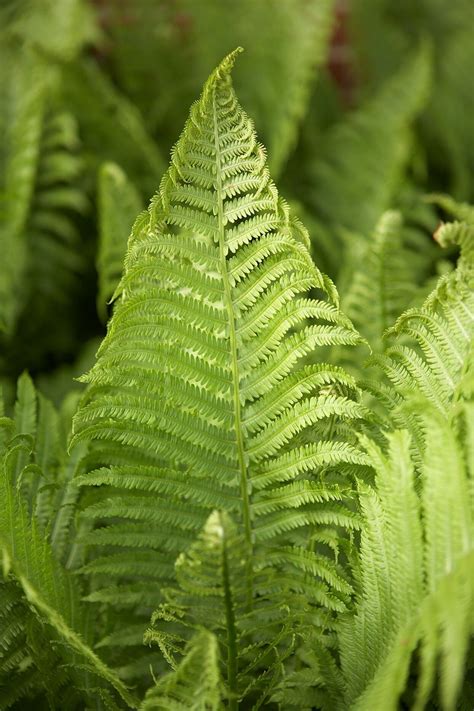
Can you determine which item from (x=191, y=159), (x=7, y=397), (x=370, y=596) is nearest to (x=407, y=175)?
(x=7, y=397)

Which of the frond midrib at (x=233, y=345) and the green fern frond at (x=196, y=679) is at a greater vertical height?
the frond midrib at (x=233, y=345)

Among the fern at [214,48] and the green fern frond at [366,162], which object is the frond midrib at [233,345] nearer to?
the green fern frond at [366,162]

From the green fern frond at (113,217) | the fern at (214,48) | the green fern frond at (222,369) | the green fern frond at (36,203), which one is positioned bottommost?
the green fern frond at (222,369)

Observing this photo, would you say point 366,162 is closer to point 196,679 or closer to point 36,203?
point 36,203

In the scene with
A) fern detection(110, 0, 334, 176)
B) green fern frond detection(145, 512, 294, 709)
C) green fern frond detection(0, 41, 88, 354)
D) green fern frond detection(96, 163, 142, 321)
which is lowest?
green fern frond detection(145, 512, 294, 709)

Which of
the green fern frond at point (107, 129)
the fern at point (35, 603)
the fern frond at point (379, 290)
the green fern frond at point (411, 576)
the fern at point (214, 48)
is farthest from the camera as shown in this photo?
the fern at point (214, 48)

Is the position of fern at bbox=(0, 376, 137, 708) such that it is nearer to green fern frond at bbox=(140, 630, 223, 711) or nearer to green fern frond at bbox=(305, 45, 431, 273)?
green fern frond at bbox=(140, 630, 223, 711)

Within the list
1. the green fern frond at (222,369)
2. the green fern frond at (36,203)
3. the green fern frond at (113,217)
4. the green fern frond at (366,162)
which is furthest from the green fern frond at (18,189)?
the green fern frond at (222,369)

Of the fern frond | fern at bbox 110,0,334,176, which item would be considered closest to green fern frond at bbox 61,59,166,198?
fern at bbox 110,0,334,176

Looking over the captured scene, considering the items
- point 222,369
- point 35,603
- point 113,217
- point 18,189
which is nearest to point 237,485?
point 222,369
